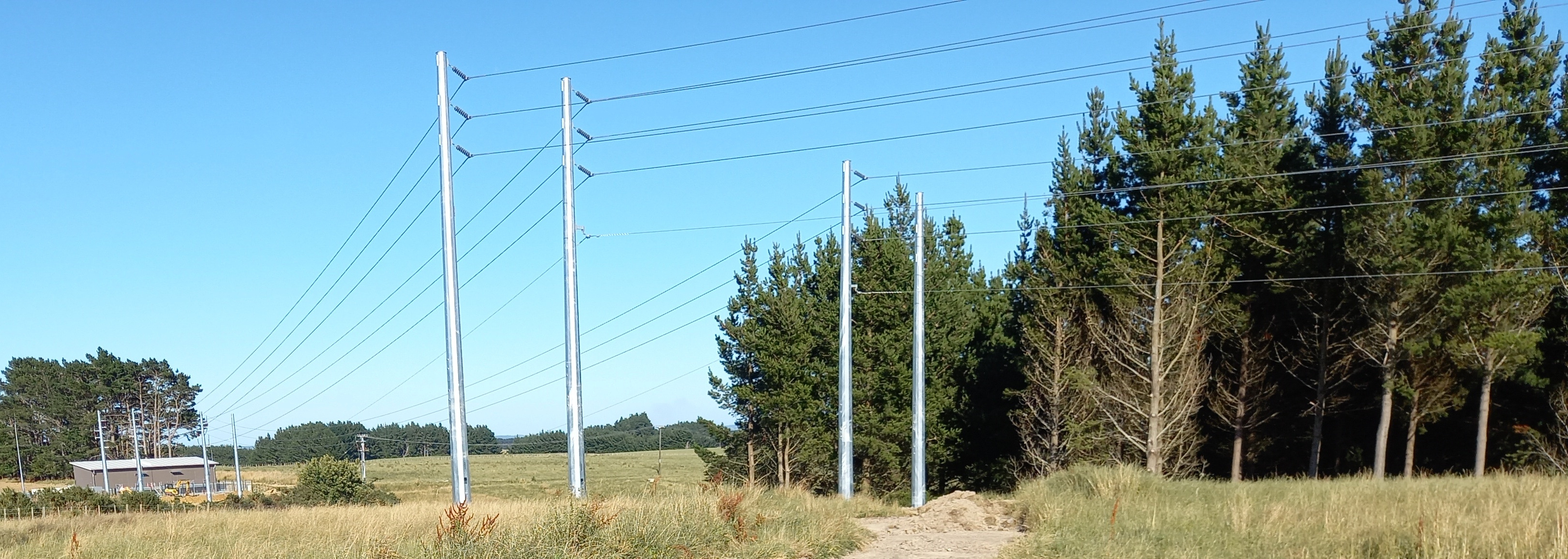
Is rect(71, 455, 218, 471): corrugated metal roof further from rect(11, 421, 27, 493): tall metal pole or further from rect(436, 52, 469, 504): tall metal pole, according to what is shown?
rect(436, 52, 469, 504): tall metal pole

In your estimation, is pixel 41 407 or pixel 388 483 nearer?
pixel 388 483

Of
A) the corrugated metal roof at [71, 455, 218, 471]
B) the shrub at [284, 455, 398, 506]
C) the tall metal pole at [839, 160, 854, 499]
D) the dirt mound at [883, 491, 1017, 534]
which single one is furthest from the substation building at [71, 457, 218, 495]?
the dirt mound at [883, 491, 1017, 534]

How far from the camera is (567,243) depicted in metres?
18.7

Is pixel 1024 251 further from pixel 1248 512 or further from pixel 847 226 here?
pixel 1248 512

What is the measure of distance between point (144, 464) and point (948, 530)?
88.4 meters

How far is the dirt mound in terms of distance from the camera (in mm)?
15789

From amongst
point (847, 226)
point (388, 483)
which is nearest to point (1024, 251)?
point (847, 226)

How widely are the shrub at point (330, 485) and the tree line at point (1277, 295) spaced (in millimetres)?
19764

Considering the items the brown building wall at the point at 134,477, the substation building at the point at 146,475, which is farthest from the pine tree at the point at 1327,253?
the brown building wall at the point at 134,477

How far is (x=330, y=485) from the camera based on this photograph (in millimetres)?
51469

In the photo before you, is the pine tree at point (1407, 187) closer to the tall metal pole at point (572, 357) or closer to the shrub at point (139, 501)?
the tall metal pole at point (572, 357)

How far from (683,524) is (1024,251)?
2988 centimetres

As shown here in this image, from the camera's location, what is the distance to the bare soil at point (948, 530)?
42.0 ft

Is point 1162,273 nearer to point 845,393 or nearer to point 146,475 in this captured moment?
point 845,393
